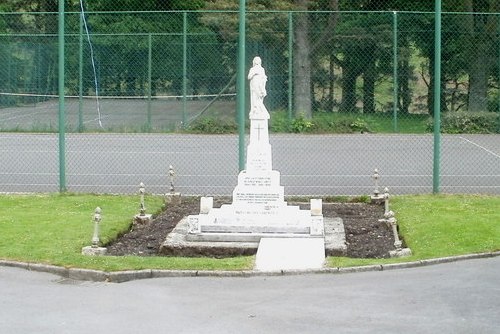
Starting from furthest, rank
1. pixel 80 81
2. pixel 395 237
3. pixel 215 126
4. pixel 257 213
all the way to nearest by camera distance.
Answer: pixel 80 81
pixel 215 126
pixel 257 213
pixel 395 237

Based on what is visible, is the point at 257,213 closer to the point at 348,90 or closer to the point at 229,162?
the point at 229,162

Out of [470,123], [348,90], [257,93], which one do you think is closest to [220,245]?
[257,93]

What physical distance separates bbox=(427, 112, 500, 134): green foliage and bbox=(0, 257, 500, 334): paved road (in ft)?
61.0

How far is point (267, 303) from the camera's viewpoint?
11.5 meters

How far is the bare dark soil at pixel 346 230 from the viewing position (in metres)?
14.7

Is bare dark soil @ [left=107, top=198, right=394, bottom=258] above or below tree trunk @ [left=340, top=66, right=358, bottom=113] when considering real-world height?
below

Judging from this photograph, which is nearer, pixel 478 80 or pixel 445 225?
pixel 445 225

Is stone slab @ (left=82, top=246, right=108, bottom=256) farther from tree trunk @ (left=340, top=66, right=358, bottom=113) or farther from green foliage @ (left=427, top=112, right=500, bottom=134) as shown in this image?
green foliage @ (left=427, top=112, right=500, bottom=134)

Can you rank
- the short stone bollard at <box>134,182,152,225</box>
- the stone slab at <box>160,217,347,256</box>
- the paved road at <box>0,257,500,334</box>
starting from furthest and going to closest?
the short stone bollard at <box>134,182,152,225</box>, the stone slab at <box>160,217,347,256</box>, the paved road at <box>0,257,500,334</box>

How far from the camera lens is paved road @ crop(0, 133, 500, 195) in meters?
21.0

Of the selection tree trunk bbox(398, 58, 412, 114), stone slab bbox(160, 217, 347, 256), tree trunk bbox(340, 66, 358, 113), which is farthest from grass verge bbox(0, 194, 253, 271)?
tree trunk bbox(398, 58, 412, 114)

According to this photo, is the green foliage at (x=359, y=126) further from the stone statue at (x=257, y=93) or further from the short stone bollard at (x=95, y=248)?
the short stone bollard at (x=95, y=248)

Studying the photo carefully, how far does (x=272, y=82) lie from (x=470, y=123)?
5.43 m


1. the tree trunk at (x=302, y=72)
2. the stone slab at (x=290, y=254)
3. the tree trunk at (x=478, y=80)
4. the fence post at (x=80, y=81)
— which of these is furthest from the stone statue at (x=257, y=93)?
the tree trunk at (x=478, y=80)
